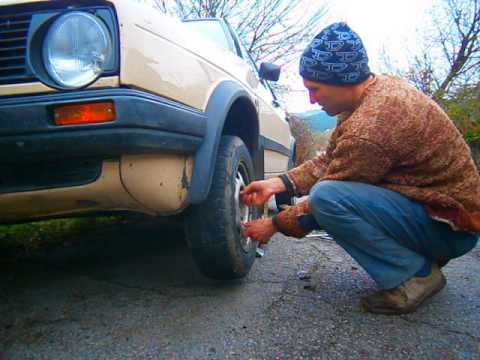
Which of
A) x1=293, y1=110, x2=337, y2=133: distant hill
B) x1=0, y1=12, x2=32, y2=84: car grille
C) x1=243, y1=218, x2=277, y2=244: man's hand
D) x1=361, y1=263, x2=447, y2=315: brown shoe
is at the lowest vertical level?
x1=293, y1=110, x2=337, y2=133: distant hill

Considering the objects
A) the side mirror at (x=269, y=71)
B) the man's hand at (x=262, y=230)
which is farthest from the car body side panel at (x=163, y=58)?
the side mirror at (x=269, y=71)

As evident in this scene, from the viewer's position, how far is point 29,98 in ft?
3.57

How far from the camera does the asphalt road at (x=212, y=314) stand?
1192mm

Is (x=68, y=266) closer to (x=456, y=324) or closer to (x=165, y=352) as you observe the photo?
(x=165, y=352)

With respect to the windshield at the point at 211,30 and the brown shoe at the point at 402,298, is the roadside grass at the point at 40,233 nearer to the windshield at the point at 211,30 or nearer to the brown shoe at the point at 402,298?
the windshield at the point at 211,30

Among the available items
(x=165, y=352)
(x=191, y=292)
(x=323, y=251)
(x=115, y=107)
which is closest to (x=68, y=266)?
(x=191, y=292)

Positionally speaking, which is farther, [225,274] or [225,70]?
[225,70]

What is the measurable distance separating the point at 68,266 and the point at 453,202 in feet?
6.00

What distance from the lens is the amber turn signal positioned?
107cm

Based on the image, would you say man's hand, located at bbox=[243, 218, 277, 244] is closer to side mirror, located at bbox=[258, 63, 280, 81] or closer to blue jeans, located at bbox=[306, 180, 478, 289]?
blue jeans, located at bbox=[306, 180, 478, 289]

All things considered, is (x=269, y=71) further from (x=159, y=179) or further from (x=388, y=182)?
(x=159, y=179)

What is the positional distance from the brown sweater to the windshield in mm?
1300

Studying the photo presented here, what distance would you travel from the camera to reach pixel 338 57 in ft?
Answer: 4.62

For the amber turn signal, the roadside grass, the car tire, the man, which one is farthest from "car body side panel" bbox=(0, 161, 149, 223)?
the roadside grass
